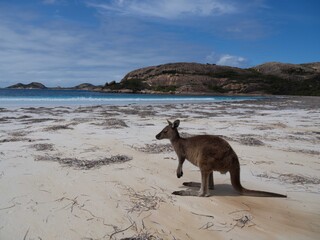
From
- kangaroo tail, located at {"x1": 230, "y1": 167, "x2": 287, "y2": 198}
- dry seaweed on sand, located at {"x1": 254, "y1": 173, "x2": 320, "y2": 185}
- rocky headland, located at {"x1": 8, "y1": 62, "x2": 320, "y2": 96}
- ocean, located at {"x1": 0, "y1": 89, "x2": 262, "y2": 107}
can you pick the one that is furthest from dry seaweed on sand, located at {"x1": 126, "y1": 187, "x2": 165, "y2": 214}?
rocky headland, located at {"x1": 8, "y1": 62, "x2": 320, "y2": 96}

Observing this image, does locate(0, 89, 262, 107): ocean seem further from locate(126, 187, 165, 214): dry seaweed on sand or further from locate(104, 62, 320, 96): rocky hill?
locate(104, 62, 320, 96): rocky hill

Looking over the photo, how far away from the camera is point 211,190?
510 centimetres

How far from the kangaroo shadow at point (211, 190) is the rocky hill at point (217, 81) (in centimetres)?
7570

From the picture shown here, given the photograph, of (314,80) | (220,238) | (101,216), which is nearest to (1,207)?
(101,216)

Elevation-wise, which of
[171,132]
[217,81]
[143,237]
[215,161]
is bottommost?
[143,237]

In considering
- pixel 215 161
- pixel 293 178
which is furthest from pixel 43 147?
pixel 293 178

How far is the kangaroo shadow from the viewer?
15.7 feet

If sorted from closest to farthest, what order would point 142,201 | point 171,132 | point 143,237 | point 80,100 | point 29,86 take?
point 143,237
point 142,201
point 171,132
point 80,100
point 29,86

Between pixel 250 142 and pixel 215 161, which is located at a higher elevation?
pixel 215 161

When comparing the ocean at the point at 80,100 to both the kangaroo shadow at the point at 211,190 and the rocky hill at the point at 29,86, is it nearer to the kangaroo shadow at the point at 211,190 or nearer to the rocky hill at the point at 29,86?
the kangaroo shadow at the point at 211,190

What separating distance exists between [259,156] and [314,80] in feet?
313

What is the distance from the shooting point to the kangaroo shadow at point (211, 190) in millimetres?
4775

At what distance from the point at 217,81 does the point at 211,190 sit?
95.5 metres

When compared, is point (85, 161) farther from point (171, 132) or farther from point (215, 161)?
point (215, 161)
